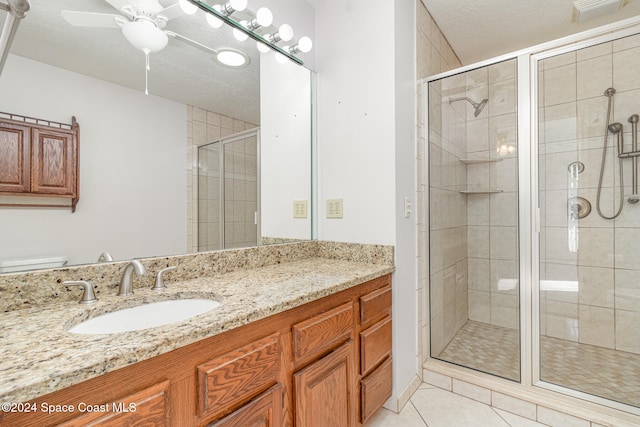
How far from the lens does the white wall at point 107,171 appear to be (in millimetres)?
891

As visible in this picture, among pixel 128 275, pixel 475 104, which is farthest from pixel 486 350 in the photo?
pixel 128 275

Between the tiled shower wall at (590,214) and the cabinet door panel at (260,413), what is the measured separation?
5.30ft

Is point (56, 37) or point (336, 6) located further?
point (336, 6)

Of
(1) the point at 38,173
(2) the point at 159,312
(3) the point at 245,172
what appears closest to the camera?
(1) the point at 38,173

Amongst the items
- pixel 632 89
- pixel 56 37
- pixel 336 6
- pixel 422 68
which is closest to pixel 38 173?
pixel 56 37

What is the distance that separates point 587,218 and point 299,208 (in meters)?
1.70

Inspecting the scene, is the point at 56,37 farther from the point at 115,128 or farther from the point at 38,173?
the point at 38,173

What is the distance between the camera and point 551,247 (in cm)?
176

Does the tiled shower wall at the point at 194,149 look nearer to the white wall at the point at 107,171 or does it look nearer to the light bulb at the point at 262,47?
the white wall at the point at 107,171

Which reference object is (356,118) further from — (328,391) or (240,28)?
(328,391)

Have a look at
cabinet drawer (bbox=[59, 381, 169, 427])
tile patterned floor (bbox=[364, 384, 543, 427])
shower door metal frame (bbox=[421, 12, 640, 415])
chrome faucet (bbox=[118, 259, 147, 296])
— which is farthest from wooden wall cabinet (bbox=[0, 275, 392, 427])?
shower door metal frame (bbox=[421, 12, 640, 415])

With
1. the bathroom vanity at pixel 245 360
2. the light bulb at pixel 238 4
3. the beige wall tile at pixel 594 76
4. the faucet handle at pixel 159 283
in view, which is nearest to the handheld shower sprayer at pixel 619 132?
the beige wall tile at pixel 594 76

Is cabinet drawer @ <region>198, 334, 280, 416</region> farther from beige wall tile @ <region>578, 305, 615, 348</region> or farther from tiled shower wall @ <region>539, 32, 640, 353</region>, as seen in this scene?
beige wall tile @ <region>578, 305, 615, 348</region>

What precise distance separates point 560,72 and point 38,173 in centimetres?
245
